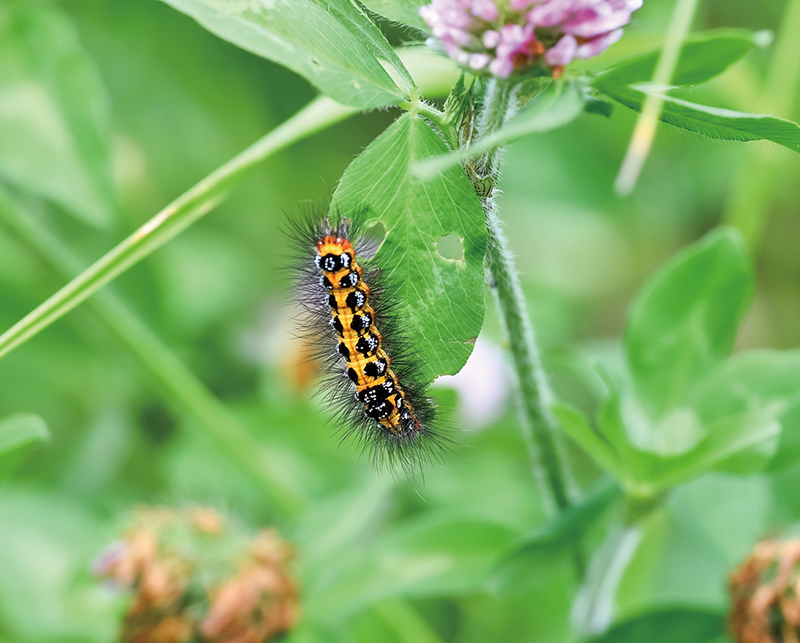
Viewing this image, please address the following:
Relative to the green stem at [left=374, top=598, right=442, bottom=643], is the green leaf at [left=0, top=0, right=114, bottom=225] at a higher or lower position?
higher

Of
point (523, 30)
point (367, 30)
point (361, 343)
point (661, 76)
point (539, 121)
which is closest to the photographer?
point (539, 121)

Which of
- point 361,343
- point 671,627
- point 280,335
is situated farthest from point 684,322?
point 280,335

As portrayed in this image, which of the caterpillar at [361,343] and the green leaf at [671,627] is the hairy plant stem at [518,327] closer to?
the caterpillar at [361,343]

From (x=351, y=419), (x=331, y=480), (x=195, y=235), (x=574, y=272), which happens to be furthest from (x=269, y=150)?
(x=574, y=272)

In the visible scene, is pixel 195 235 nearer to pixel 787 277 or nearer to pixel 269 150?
Answer: pixel 269 150

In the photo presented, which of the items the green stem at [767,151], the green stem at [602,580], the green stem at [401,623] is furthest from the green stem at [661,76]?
the green stem at [401,623]

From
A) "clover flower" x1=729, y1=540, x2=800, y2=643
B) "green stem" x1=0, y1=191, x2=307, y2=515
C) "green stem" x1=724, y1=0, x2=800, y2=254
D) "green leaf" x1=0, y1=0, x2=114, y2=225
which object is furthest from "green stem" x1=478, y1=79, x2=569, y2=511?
"green stem" x1=724, y1=0, x2=800, y2=254

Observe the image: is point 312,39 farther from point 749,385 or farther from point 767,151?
point 767,151

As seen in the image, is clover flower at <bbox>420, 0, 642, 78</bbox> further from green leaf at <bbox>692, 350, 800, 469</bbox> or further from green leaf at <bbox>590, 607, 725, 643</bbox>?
green leaf at <bbox>590, 607, 725, 643</bbox>
